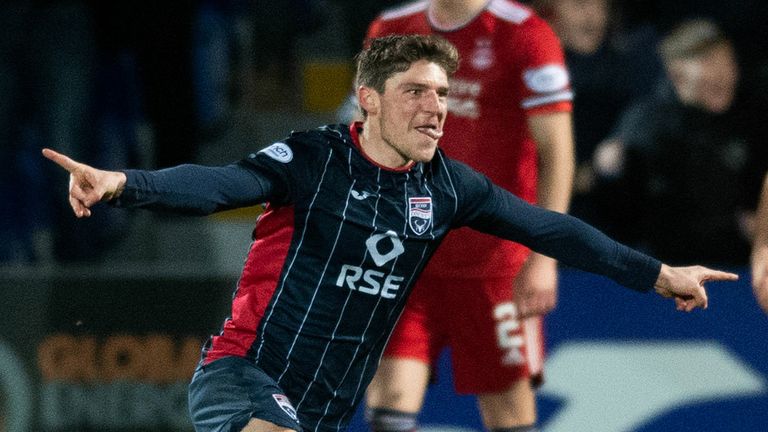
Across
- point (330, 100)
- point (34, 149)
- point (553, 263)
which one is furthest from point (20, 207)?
point (553, 263)

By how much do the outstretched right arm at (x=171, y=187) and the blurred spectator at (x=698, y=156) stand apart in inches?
111

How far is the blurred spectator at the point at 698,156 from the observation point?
621cm

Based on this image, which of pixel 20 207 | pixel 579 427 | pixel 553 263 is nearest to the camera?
pixel 553 263

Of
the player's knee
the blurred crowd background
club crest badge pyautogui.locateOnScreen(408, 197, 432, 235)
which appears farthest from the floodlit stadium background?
club crest badge pyautogui.locateOnScreen(408, 197, 432, 235)

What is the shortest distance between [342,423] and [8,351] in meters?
2.68

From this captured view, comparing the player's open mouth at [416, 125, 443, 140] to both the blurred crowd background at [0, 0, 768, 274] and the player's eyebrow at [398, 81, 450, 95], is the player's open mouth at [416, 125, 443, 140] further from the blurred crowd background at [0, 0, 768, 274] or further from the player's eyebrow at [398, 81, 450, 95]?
the blurred crowd background at [0, 0, 768, 274]

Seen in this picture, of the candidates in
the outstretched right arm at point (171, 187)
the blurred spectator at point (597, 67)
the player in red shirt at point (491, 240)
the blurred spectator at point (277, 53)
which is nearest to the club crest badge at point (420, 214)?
the outstretched right arm at point (171, 187)

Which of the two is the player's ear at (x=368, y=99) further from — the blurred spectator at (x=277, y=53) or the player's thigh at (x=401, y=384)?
the blurred spectator at (x=277, y=53)

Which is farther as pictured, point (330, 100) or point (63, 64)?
point (330, 100)

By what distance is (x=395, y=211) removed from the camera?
158 inches

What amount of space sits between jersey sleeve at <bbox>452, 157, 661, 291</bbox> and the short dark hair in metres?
0.33

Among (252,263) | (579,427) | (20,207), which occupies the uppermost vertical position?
(252,263)

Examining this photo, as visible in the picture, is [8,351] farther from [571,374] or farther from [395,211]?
[395,211]

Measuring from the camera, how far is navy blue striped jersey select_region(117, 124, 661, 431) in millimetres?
3963
